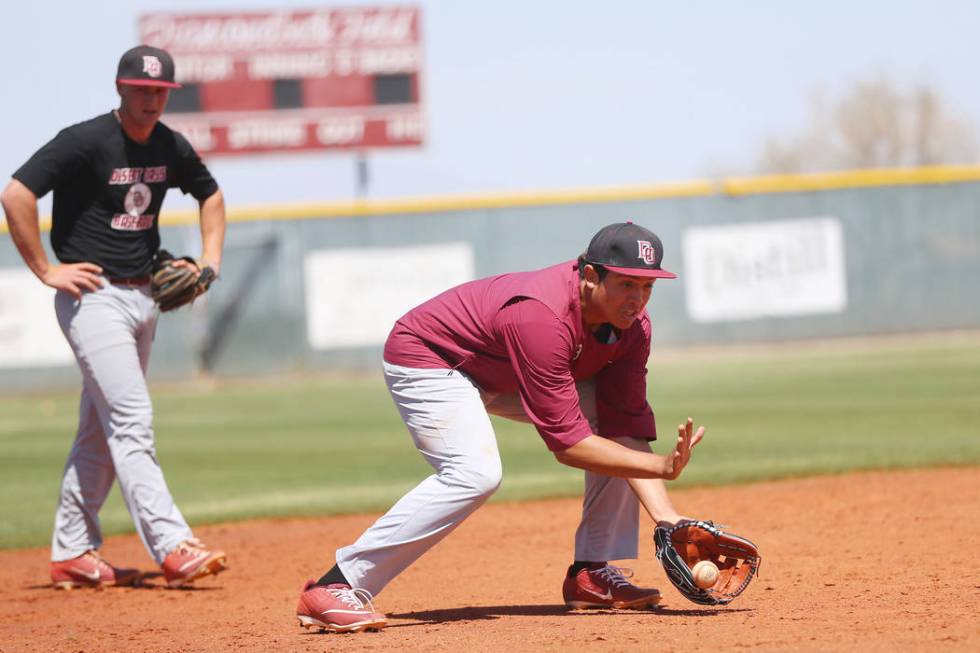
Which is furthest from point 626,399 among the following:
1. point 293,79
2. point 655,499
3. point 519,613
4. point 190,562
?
point 293,79

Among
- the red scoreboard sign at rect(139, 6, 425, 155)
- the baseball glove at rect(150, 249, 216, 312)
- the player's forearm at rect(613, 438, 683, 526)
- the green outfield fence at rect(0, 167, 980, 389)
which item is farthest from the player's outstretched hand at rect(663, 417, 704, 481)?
the red scoreboard sign at rect(139, 6, 425, 155)

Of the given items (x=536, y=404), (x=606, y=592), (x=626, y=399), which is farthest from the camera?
(x=606, y=592)

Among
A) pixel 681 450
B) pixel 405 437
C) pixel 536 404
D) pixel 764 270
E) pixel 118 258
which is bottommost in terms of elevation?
pixel 405 437

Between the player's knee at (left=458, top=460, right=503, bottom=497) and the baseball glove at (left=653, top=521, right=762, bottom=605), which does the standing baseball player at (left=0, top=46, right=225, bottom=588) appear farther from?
the baseball glove at (left=653, top=521, right=762, bottom=605)

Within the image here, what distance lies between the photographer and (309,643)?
409cm

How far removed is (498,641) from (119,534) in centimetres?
392

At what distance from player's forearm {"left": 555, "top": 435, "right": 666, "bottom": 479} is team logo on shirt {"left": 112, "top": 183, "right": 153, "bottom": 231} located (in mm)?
2337

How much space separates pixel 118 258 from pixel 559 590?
89.5 inches

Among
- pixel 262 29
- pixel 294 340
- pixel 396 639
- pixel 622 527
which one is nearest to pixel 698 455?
pixel 622 527

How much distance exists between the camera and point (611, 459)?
13.1 feet

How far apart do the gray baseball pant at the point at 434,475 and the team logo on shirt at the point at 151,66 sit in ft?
5.51

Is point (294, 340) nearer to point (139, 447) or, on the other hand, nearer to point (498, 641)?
point (139, 447)

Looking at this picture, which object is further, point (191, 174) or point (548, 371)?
point (191, 174)

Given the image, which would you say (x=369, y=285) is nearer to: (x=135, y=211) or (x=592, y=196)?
(x=592, y=196)
